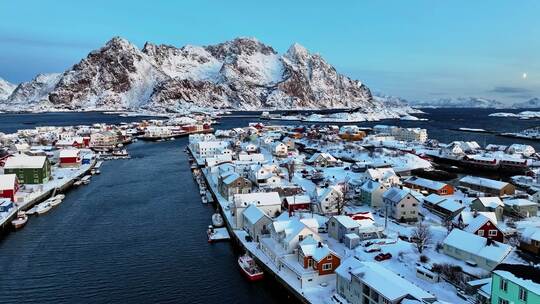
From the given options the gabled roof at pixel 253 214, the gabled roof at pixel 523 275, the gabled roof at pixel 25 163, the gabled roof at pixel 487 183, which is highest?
the gabled roof at pixel 25 163

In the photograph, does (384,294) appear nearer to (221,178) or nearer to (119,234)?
(119,234)

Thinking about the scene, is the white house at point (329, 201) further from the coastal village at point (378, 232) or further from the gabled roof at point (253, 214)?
the gabled roof at point (253, 214)

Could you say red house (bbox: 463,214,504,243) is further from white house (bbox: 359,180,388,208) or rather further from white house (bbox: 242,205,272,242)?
white house (bbox: 242,205,272,242)

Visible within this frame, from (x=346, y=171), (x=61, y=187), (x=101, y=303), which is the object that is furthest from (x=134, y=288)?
(x=346, y=171)

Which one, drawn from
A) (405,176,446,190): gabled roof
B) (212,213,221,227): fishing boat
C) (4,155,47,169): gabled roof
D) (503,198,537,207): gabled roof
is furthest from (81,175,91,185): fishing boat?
(503,198,537,207): gabled roof

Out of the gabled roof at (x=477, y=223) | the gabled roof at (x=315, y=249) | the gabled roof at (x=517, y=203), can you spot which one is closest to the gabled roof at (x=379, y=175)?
the gabled roof at (x=517, y=203)

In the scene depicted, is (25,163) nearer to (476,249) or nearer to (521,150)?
(476,249)

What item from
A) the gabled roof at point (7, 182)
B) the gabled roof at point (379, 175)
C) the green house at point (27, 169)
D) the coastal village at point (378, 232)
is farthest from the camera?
the green house at point (27, 169)
